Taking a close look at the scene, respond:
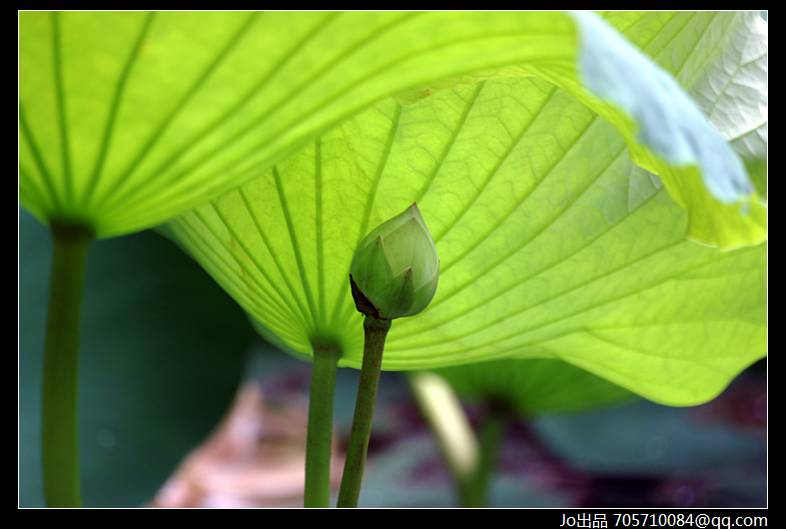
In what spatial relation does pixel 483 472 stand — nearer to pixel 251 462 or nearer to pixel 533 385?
pixel 533 385

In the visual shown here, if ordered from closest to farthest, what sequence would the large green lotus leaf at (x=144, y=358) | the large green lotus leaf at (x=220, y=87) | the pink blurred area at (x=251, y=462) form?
the large green lotus leaf at (x=220, y=87) → the large green lotus leaf at (x=144, y=358) → the pink blurred area at (x=251, y=462)

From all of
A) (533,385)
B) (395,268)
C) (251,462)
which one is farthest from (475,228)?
(251,462)

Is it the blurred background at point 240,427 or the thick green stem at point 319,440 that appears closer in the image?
the thick green stem at point 319,440

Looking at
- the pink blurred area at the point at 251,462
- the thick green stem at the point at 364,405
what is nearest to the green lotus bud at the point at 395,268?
the thick green stem at the point at 364,405

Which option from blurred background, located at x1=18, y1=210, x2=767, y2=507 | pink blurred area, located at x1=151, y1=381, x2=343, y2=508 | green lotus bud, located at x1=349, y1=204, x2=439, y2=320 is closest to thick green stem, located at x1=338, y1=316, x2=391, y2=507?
green lotus bud, located at x1=349, y1=204, x2=439, y2=320

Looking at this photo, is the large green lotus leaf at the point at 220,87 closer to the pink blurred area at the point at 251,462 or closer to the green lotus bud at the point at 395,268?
the green lotus bud at the point at 395,268

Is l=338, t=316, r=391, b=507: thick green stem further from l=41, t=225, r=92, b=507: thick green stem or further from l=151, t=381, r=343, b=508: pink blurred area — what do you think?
l=151, t=381, r=343, b=508: pink blurred area

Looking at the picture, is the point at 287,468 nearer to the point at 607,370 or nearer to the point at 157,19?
the point at 607,370
